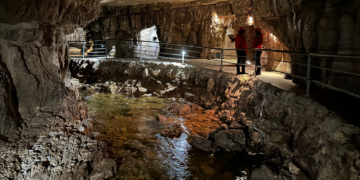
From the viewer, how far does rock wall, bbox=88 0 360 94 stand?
4.53 meters

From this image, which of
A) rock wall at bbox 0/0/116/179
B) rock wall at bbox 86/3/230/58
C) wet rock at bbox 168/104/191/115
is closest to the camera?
rock wall at bbox 0/0/116/179

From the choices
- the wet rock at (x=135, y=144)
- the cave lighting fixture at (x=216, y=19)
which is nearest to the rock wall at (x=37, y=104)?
the wet rock at (x=135, y=144)

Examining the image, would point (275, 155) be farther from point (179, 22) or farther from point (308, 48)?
point (179, 22)

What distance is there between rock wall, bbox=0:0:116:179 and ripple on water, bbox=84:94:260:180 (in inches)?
23.8

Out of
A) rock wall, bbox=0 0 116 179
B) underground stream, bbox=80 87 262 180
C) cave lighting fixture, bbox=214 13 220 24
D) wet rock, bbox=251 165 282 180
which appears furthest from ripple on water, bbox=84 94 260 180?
cave lighting fixture, bbox=214 13 220 24

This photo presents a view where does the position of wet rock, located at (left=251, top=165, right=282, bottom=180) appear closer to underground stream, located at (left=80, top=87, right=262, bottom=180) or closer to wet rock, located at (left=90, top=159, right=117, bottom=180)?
underground stream, located at (left=80, top=87, right=262, bottom=180)

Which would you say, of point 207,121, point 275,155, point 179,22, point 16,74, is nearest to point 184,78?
point 207,121

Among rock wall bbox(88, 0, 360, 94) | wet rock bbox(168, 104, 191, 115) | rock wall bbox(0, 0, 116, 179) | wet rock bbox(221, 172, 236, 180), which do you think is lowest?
wet rock bbox(221, 172, 236, 180)

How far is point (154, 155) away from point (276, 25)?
4.82 m

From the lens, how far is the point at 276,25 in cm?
704

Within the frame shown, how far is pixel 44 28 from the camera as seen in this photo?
4922 mm

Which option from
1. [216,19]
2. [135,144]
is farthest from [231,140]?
[216,19]

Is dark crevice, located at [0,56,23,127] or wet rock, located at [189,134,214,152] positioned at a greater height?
dark crevice, located at [0,56,23,127]

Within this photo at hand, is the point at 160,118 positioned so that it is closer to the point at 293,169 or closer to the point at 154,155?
the point at 154,155
